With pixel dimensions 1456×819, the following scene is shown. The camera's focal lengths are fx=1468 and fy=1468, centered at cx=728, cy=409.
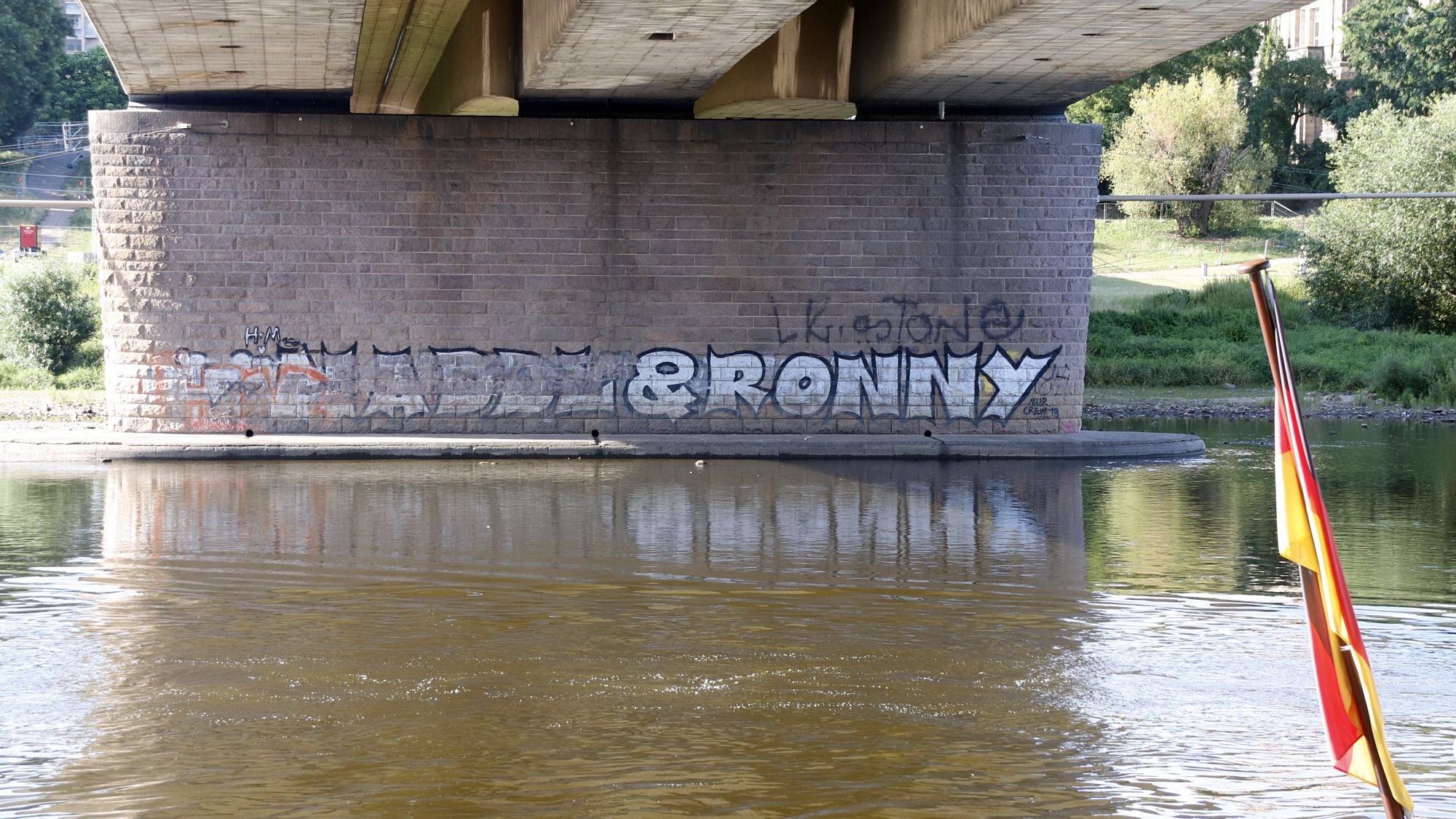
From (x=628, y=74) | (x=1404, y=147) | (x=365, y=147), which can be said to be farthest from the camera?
(x=1404, y=147)

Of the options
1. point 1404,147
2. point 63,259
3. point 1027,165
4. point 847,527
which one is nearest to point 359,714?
point 847,527

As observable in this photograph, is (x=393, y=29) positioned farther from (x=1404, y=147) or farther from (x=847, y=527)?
(x=1404, y=147)

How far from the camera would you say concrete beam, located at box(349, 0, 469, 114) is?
17000 mm

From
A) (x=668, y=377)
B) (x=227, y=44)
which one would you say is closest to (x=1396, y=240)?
A: (x=668, y=377)

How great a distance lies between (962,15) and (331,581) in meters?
8.29

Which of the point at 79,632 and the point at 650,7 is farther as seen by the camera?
the point at 650,7

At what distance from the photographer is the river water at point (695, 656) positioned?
20.1 ft

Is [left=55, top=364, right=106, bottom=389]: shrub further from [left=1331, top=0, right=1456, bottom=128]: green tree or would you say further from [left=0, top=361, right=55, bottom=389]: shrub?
[left=1331, top=0, right=1456, bottom=128]: green tree

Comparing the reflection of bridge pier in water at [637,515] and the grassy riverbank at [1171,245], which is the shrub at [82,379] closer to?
the reflection of bridge pier in water at [637,515]

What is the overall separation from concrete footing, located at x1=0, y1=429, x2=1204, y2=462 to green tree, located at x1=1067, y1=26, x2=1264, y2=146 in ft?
161

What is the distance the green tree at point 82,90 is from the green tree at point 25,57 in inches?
76.3

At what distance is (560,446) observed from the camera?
770 inches

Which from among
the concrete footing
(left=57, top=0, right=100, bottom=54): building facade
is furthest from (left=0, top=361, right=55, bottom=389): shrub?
(left=57, top=0, right=100, bottom=54): building facade

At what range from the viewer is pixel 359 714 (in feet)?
23.4
